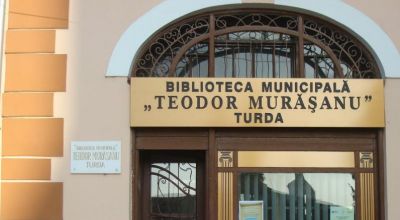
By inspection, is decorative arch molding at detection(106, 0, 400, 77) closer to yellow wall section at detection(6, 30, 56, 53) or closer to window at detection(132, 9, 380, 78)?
window at detection(132, 9, 380, 78)

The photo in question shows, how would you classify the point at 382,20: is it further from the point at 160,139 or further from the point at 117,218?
the point at 117,218

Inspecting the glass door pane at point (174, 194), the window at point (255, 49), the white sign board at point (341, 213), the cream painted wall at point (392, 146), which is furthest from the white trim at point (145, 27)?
the white sign board at point (341, 213)

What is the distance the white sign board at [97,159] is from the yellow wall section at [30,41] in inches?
42.2

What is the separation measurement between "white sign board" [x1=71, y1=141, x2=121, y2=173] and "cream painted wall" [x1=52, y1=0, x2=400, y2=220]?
62 millimetres

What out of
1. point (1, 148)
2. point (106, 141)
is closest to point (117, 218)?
point (106, 141)

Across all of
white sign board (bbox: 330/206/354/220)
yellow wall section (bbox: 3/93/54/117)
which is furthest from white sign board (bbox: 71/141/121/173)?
white sign board (bbox: 330/206/354/220)

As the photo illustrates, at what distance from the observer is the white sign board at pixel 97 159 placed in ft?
20.6

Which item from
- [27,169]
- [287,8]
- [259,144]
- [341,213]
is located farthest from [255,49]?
[27,169]

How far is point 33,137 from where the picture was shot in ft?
20.6

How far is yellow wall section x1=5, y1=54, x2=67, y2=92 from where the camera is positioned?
635 centimetres

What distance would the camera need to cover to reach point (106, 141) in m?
6.32

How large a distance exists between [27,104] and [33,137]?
35 cm

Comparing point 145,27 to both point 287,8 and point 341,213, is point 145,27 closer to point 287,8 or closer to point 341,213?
point 287,8

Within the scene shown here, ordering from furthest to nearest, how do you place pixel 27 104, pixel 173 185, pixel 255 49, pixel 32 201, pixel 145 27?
1. pixel 173 185
2. pixel 255 49
3. pixel 145 27
4. pixel 27 104
5. pixel 32 201
